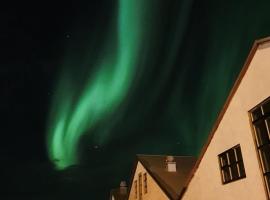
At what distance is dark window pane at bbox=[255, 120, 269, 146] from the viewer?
35.5 ft

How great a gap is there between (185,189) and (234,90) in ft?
23.4

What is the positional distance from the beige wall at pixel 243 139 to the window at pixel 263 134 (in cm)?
22

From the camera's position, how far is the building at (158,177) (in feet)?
69.4

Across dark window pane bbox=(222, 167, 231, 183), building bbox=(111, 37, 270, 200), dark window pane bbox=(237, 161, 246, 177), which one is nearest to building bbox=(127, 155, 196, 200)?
building bbox=(111, 37, 270, 200)

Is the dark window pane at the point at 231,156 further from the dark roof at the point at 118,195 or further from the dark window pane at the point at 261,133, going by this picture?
the dark roof at the point at 118,195

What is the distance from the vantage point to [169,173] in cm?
2455

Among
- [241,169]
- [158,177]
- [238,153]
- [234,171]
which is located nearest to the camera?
[241,169]

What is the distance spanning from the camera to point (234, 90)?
41.7 ft

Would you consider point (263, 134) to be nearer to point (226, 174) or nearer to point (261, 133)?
point (261, 133)

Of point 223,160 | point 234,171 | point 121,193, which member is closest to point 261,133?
point 234,171

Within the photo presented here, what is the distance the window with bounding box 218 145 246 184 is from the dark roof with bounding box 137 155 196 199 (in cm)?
442

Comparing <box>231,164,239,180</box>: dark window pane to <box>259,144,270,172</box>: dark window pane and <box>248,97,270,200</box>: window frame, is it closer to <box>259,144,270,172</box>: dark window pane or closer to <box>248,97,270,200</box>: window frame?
<box>248,97,270,200</box>: window frame

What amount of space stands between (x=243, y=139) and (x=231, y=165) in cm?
164

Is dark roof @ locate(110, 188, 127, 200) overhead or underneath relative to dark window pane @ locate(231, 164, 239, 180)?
overhead
